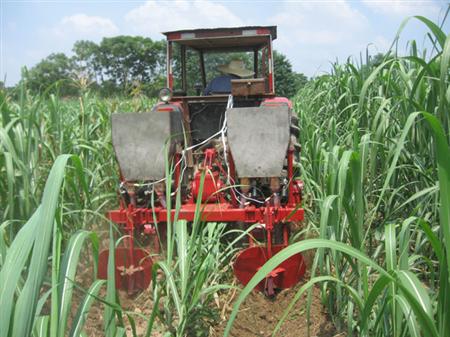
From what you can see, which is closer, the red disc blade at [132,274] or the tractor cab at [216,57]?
the red disc blade at [132,274]

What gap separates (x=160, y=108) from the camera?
357 cm

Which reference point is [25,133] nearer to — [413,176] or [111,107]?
[413,176]

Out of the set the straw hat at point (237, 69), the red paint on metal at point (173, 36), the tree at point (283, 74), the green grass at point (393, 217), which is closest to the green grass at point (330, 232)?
the green grass at point (393, 217)

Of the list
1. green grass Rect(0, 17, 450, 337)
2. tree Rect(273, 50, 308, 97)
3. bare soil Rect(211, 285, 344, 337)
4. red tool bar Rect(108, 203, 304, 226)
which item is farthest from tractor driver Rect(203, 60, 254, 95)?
tree Rect(273, 50, 308, 97)

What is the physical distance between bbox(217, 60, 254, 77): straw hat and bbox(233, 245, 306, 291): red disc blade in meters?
2.60

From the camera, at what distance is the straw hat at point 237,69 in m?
4.91

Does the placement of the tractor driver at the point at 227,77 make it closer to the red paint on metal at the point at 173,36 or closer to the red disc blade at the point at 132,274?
the red paint on metal at the point at 173,36

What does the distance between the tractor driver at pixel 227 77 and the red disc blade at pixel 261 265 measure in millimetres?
2353

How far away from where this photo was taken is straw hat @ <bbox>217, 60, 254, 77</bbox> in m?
4.91

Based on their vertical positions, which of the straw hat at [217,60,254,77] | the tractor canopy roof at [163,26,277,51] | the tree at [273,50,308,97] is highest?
the tree at [273,50,308,97]

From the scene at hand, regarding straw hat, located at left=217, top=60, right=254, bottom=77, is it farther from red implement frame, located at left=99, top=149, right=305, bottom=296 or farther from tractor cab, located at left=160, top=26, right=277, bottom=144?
red implement frame, located at left=99, top=149, right=305, bottom=296

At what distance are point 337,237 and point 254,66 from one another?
11.9 ft

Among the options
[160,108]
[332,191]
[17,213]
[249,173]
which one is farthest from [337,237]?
[160,108]

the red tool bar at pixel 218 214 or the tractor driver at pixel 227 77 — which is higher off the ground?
the tractor driver at pixel 227 77
